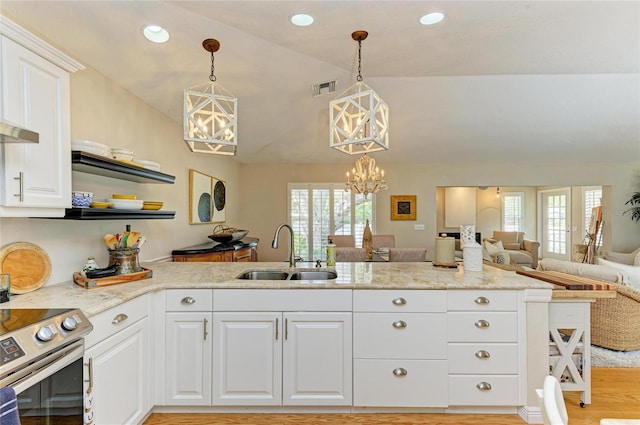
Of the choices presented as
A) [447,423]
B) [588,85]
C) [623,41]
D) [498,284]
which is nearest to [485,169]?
[588,85]

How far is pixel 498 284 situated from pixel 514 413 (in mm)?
913

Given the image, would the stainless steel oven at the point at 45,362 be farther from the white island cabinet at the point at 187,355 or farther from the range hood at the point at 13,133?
the range hood at the point at 13,133

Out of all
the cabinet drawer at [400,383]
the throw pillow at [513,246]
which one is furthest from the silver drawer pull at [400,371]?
the throw pillow at [513,246]

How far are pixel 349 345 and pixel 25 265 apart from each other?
206 centimetres

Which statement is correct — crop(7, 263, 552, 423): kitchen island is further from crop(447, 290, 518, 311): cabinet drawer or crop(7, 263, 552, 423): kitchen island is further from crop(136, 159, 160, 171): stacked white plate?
crop(136, 159, 160, 171): stacked white plate

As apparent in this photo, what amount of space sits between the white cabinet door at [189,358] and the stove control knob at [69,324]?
2.42 feet

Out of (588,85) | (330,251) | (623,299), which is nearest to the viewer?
(330,251)

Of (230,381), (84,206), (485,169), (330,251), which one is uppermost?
(485,169)

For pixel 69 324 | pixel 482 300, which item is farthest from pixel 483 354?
pixel 69 324

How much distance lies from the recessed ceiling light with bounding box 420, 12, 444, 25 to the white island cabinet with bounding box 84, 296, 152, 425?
2783 mm

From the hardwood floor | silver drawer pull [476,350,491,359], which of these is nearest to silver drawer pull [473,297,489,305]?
silver drawer pull [476,350,491,359]

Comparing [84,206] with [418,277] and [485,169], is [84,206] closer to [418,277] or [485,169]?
[418,277]

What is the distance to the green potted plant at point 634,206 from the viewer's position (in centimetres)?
607

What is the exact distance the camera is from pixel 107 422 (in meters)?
1.63
